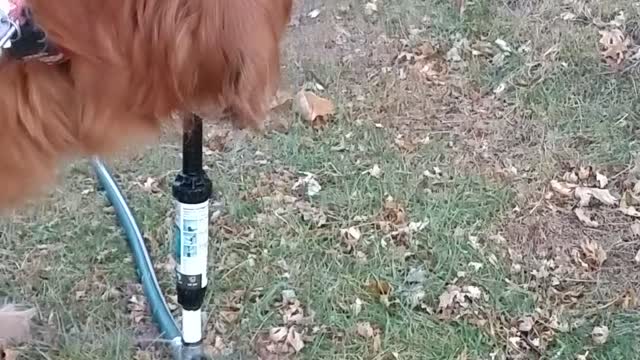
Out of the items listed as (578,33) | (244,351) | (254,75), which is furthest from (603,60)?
(254,75)

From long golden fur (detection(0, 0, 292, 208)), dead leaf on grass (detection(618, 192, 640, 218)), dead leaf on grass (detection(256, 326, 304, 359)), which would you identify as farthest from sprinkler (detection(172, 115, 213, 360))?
dead leaf on grass (detection(618, 192, 640, 218))

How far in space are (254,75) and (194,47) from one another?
0.26 ft

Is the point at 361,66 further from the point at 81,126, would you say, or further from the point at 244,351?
the point at 81,126

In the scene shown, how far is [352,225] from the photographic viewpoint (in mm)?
2719

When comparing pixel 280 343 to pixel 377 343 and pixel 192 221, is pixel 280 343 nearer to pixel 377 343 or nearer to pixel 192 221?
pixel 377 343

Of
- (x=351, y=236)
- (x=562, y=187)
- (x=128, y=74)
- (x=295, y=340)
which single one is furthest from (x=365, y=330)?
(x=128, y=74)

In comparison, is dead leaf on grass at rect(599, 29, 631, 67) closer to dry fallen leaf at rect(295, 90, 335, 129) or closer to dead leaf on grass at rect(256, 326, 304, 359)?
dry fallen leaf at rect(295, 90, 335, 129)

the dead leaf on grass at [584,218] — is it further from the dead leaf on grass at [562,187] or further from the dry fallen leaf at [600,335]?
the dry fallen leaf at [600,335]

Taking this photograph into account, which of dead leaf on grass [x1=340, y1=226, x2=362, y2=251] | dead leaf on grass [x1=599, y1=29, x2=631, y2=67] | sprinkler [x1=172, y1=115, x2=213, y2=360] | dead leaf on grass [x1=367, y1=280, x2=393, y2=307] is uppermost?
sprinkler [x1=172, y1=115, x2=213, y2=360]

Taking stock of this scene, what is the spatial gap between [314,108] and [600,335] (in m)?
1.05

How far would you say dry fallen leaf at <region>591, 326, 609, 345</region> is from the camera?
8.05 feet

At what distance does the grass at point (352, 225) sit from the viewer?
246 centimetres

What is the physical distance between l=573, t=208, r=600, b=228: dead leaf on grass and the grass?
0.50 ft

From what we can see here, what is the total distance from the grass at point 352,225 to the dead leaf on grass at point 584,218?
0.50 ft
